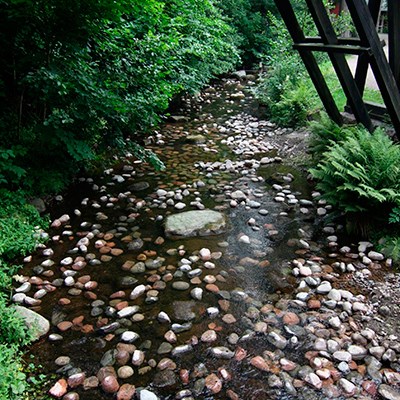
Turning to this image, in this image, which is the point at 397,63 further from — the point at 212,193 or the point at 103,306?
the point at 103,306

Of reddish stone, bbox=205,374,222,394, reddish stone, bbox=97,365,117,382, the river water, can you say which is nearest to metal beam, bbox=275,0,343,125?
the river water

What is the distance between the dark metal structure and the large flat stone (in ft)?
8.32

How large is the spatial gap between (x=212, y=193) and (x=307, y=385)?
11.3 ft

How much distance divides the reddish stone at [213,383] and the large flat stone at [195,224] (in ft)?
6.77

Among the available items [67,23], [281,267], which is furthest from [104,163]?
[281,267]

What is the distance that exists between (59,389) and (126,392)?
A: 47cm

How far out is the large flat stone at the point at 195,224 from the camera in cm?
454

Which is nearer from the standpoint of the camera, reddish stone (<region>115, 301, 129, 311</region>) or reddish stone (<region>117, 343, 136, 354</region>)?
reddish stone (<region>117, 343, 136, 354</region>)

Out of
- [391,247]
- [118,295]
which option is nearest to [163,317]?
[118,295]

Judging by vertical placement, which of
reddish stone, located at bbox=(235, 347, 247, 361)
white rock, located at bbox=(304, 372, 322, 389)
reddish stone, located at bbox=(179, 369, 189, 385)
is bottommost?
reddish stone, located at bbox=(179, 369, 189, 385)

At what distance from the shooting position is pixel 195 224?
465 cm

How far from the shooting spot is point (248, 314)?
328cm

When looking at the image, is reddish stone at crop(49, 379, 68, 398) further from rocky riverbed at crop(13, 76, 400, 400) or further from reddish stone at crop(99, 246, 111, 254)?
reddish stone at crop(99, 246, 111, 254)

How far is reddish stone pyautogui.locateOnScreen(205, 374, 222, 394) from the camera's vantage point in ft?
8.39
